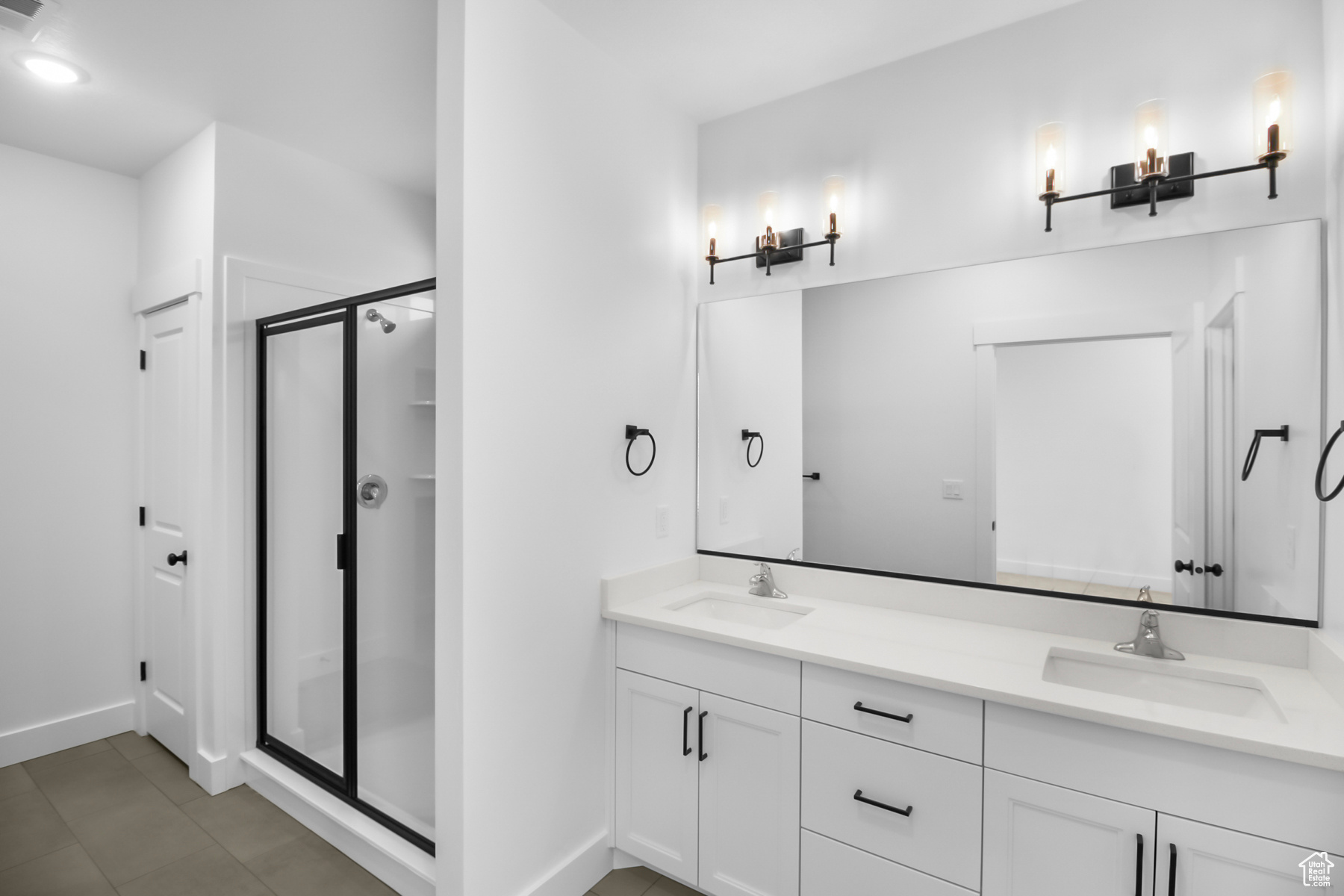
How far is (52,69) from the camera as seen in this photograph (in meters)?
2.16

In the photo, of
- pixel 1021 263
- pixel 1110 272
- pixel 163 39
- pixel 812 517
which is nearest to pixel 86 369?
pixel 163 39

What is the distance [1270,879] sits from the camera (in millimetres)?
1202

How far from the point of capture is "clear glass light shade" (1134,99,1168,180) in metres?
1.68

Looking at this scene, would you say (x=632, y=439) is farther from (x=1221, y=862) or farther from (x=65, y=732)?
(x=65, y=732)

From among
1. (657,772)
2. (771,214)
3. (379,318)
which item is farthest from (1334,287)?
(379,318)

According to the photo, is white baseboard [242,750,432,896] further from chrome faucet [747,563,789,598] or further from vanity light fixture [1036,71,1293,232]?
vanity light fixture [1036,71,1293,232]

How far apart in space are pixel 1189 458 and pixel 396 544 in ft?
8.32

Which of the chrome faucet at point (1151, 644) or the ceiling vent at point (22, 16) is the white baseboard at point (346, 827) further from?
the ceiling vent at point (22, 16)

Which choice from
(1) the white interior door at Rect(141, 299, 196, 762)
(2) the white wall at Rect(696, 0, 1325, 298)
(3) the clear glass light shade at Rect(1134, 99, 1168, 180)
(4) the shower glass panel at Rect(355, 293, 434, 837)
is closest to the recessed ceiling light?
(1) the white interior door at Rect(141, 299, 196, 762)

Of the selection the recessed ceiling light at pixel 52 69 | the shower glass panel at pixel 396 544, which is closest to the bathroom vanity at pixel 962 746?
the shower glass panel at pixel 396 544

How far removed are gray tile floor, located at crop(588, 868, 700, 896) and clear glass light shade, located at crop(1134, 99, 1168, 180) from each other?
8.17 feet

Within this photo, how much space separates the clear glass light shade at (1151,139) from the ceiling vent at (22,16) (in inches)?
124

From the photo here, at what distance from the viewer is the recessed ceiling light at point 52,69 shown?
2.11 meters

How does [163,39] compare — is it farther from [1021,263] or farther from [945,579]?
[945,579]
